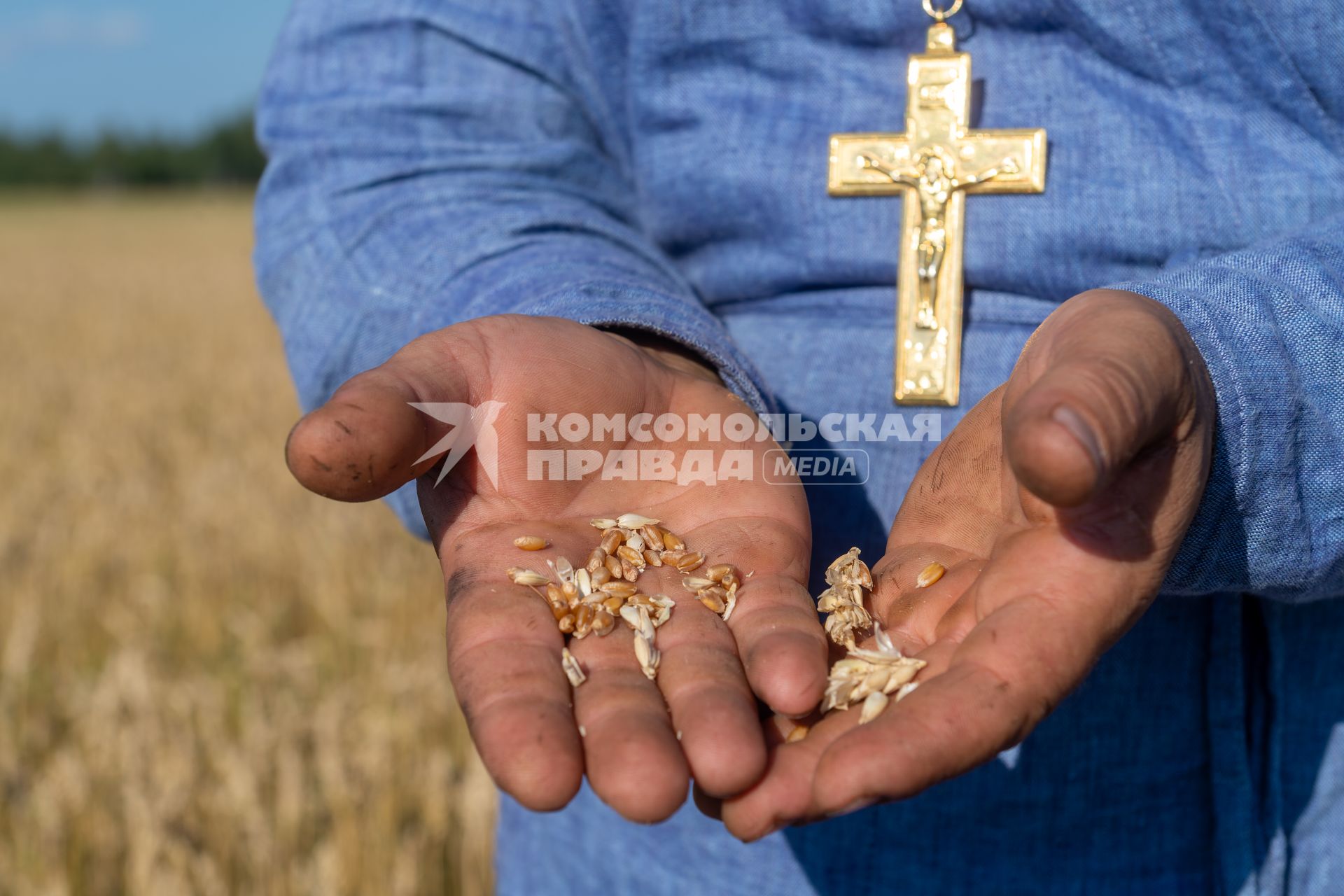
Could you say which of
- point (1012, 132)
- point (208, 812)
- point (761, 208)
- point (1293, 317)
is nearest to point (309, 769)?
point (208, 812)

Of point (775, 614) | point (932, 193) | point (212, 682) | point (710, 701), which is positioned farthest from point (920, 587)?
point (212, 682)

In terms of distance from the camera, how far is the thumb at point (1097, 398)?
0.84 m

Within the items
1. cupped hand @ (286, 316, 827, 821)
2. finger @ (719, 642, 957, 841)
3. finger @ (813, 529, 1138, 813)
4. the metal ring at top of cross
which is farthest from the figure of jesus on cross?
finger @ (719, 642, 957, 841)

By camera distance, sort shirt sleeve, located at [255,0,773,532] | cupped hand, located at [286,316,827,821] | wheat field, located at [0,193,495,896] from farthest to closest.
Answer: wheat field, located at [0,193,495,896], shirt sleeve, located at [255,0,773,532], cupped hand, located at [286,316,827,821]

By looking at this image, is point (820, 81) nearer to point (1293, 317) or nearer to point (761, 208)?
point (761, 208)

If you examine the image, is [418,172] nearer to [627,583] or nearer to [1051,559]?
[627,583]

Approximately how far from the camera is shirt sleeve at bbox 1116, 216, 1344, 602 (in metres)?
1.02

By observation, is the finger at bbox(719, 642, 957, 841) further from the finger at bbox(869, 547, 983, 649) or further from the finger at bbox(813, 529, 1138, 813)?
the finger at bbox(869, 547, 983, 649)

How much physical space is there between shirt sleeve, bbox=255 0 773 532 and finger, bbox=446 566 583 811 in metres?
0.47

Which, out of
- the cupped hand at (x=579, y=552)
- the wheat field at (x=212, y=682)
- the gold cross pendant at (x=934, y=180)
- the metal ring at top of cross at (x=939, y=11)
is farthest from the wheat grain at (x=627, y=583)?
the wheat field at (x=212, y=682)

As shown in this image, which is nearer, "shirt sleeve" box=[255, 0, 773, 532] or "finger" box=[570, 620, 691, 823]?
"finger" box=[570, 620, 691, 823]

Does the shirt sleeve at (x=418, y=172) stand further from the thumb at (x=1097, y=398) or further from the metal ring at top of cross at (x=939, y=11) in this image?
the thumb at (x=1097, y=398)

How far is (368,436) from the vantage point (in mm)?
1028

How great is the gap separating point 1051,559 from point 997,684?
Answer: 5.0 inches
